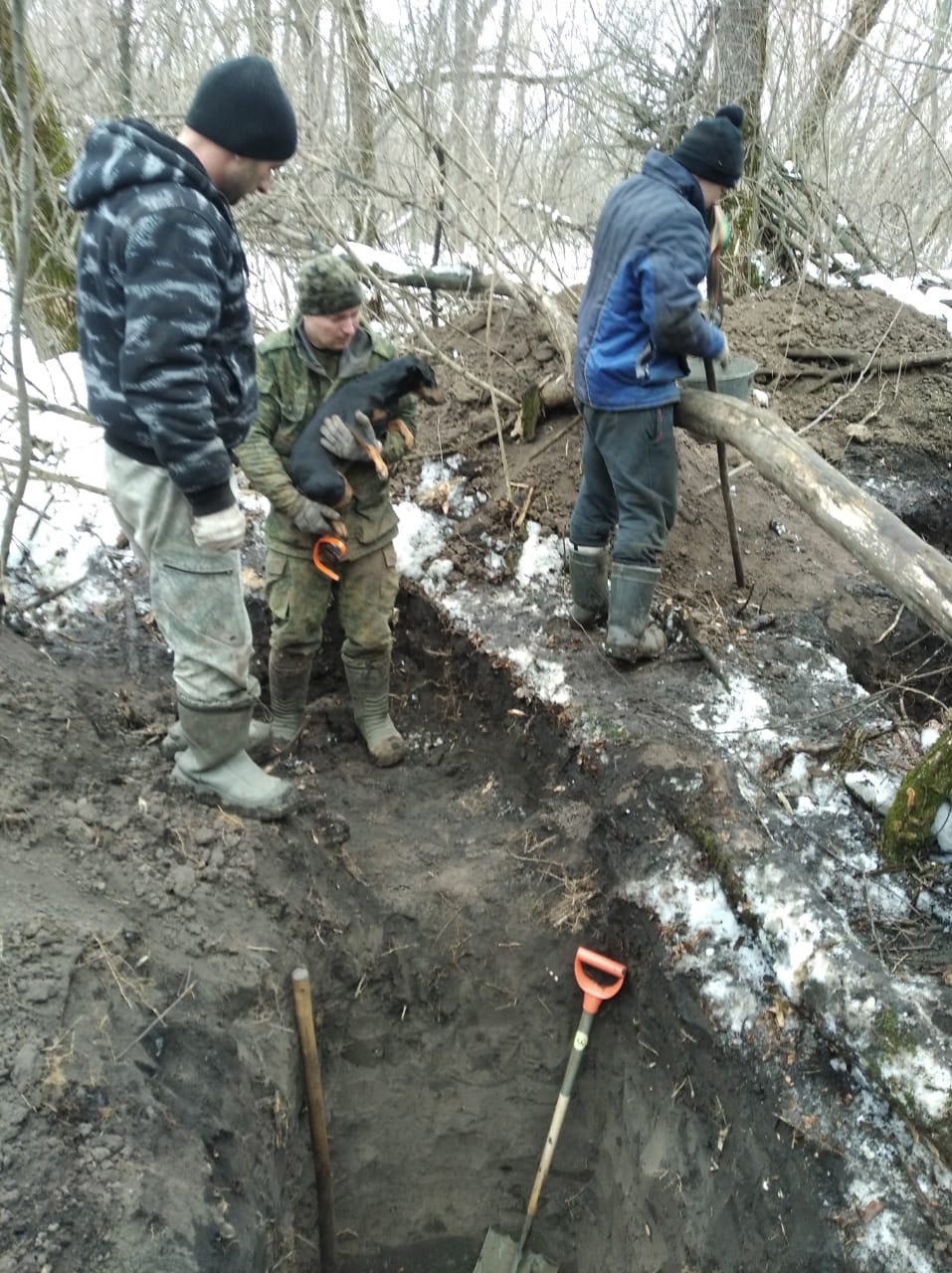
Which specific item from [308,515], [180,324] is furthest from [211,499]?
[308,515]

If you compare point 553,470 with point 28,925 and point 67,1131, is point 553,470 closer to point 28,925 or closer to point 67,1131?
point 28,925

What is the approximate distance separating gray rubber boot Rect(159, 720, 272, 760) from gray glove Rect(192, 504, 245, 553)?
0.92 metres

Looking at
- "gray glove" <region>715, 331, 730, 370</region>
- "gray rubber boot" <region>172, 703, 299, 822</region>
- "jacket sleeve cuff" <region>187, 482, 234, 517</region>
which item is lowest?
"gray rubber boot" <region>172, 703, 299, 822</region>

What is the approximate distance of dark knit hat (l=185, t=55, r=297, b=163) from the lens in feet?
8.54

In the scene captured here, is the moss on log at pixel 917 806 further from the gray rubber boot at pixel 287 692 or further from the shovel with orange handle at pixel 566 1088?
the gray rubber boot at pixel 287 692

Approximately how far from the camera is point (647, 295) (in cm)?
370

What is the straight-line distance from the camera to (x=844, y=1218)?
264cm

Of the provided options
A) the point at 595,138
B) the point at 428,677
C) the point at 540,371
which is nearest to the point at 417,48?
the point at 595,138

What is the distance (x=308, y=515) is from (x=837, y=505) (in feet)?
6.67

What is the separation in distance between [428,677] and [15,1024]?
285 centimetres

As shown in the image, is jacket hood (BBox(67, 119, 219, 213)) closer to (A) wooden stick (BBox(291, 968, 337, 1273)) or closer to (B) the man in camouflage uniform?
(B) the man in camouflage uniform

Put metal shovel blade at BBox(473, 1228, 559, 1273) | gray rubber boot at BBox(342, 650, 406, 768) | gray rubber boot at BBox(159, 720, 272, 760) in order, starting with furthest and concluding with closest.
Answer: gray rubber boot at BBox(342, 650, 406, 768) < metal shovel blade at BBox(473, 1228, 559, 1273) < gray rubber boot at BBox(159, 720, 272, 760)

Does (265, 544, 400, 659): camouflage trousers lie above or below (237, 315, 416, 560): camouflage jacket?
below

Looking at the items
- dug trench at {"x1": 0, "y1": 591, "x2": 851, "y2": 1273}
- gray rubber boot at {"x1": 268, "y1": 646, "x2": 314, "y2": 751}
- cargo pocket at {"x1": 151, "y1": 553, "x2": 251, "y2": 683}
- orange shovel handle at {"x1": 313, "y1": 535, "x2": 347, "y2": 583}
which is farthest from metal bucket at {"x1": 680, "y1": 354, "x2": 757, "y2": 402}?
cargo pocket at {"x1": 151, "y1": 553, "x2": 251, "y2": 683}
